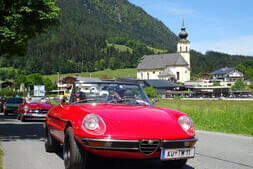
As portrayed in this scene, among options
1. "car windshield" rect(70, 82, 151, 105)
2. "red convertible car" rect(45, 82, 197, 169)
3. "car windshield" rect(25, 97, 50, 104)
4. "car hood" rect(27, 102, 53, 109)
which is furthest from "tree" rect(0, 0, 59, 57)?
"red convertible car" rect(45, 82, 197, 169)

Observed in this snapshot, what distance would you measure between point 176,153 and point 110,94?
1.92 metres

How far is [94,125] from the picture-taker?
502cm

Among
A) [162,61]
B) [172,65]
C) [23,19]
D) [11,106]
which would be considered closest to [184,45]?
[172,65]

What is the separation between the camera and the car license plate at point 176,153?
492 centimetres

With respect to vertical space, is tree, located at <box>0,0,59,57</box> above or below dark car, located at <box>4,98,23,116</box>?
above

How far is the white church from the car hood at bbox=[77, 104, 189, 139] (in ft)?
465

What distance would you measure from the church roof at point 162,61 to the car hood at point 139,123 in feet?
482

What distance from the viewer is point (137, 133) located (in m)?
4.88

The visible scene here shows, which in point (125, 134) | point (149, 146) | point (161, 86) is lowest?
point (161, 86)

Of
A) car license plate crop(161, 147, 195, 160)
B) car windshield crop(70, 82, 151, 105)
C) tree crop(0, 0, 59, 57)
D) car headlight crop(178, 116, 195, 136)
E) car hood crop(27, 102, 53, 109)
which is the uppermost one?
tree crop(0, 0, 59, 57)

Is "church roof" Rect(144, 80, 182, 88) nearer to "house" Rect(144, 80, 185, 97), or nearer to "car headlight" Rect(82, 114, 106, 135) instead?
"house" Rect(144, 80, 185, 97)

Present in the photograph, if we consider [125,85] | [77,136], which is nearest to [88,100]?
[125,85]

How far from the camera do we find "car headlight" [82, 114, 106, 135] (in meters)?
4.93

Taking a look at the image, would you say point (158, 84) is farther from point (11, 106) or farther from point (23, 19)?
point (23, 19)
